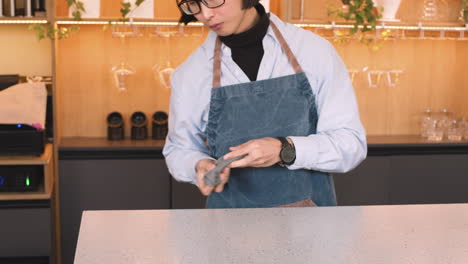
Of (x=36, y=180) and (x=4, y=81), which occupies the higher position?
(x=4, y=81)

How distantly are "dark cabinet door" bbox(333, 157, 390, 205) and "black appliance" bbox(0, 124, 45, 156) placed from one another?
181cm

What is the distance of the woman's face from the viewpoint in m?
2.00

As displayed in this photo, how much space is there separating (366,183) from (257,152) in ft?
7.55

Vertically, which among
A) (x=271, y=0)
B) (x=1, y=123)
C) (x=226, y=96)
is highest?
(x=271, y=0)

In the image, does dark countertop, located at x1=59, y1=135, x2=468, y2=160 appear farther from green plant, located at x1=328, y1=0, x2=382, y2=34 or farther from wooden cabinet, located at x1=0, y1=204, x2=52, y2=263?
green plant, located at x1=328, y1=0, x2=382, y2=34

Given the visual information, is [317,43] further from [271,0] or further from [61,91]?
[61,91]

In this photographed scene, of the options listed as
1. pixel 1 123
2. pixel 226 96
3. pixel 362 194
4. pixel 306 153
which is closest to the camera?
pixel 306 153

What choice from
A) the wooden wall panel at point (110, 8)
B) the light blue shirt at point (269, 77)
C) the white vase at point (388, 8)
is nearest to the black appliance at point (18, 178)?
the wooden wall panel at point (110, 8)

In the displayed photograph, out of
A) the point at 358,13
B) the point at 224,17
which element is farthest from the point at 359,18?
the point at 224,17

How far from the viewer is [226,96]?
2.19 m

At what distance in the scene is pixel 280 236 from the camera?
1.55m

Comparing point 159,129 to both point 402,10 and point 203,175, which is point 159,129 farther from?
point 203,175

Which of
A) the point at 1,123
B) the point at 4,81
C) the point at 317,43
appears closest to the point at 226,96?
the point at 317,43

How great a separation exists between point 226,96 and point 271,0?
2134 millimetres
